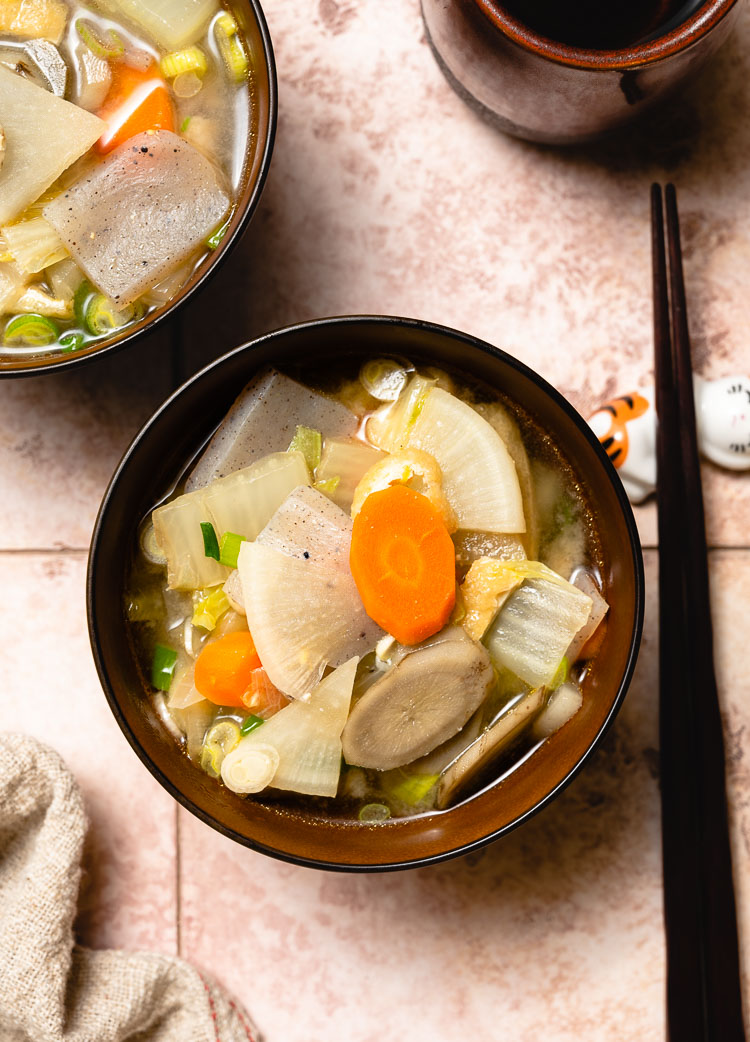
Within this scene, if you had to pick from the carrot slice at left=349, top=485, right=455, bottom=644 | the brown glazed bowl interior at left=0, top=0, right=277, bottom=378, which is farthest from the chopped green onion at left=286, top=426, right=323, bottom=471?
the brown glazed bowl interior at left=0, top=0, right=277, bottom=378

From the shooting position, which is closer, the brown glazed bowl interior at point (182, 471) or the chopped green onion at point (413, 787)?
the brown glazed bowl interior at point (182, 471)

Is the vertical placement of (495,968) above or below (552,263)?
below

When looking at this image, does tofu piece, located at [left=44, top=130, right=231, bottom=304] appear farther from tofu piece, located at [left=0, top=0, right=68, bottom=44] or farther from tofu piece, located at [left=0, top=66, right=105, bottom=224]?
tofu piece, located at [left=0, top=0, right=68, bottom=44]

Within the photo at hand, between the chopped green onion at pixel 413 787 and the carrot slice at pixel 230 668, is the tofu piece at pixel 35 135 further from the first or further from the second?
the chopped green onion at pixel 413 787

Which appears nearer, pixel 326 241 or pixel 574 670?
pixel 574 670

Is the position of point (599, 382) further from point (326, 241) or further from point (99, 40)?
point (99, 40)

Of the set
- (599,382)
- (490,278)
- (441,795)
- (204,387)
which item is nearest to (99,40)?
(204,387)

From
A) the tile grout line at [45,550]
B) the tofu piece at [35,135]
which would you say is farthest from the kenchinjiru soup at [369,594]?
the tofu piece at [35,135]
